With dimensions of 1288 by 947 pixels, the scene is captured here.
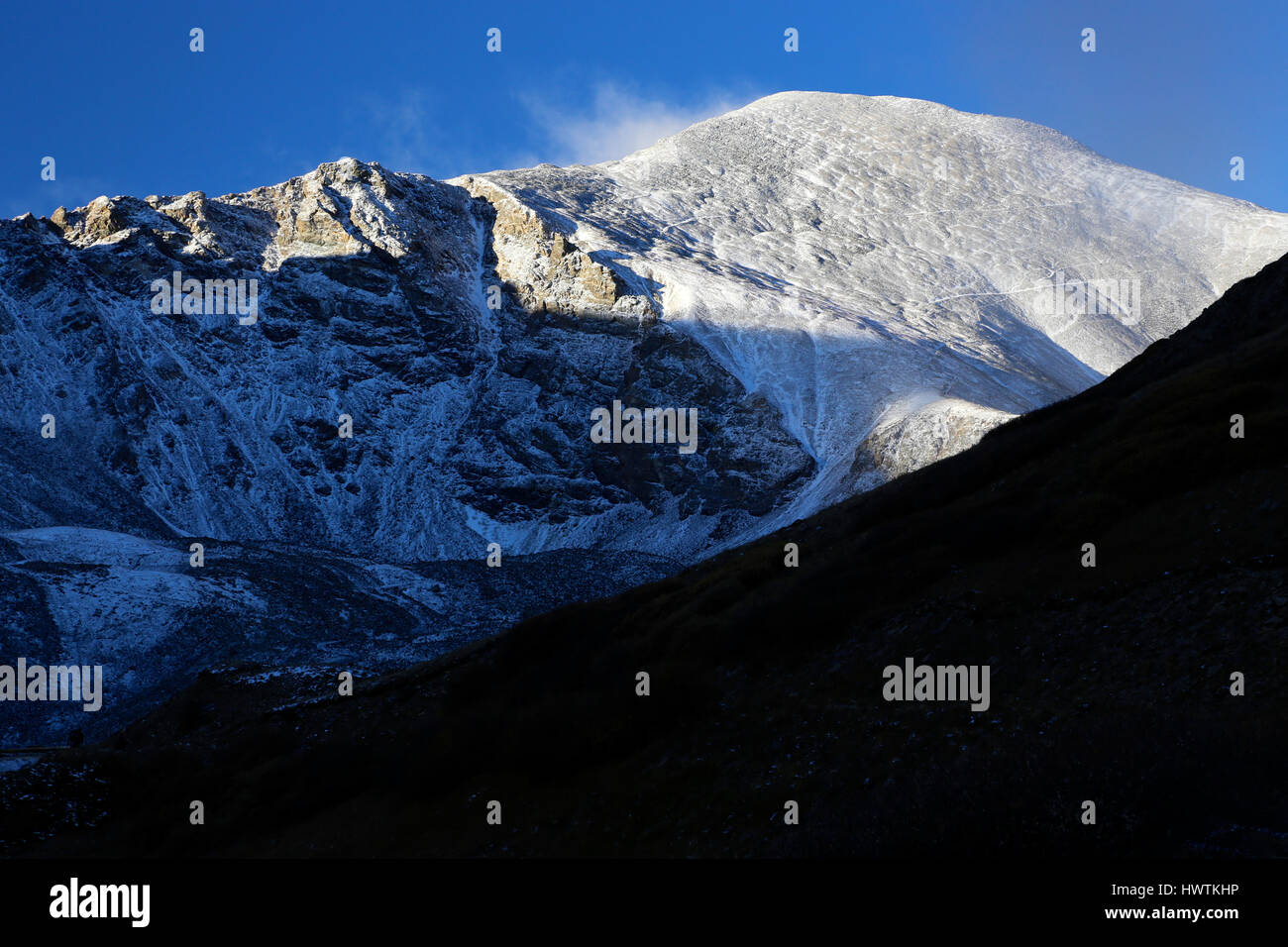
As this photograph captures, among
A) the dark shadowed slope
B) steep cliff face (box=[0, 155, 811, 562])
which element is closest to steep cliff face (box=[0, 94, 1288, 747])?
steep cliff face (box=[0, 155, 811, 562])

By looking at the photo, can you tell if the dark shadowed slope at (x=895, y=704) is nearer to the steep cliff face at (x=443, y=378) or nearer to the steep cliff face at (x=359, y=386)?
the steep cliff face at (x=443, y=378)

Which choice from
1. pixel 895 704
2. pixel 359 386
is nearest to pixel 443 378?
pixel 359 386

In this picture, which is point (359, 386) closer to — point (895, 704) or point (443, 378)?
point (443, 378)

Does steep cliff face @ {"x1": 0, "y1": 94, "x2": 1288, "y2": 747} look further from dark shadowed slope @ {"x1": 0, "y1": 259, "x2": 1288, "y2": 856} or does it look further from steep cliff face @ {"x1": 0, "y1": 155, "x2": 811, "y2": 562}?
dark shadowed slope @ {"x1": 0, "y1": 259, "x2": 1288, "y2": 856}

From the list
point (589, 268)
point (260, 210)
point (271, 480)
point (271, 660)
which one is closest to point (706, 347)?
point (589, 268)

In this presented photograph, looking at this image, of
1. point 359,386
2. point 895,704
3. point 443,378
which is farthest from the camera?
point 443,378

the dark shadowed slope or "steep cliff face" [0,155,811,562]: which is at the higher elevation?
"steep cliff face" [0,155,811,562]

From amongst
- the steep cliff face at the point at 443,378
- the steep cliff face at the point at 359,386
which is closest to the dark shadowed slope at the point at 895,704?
the steep cliff face at the point at 443,378
